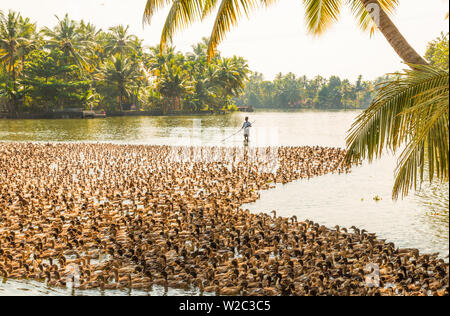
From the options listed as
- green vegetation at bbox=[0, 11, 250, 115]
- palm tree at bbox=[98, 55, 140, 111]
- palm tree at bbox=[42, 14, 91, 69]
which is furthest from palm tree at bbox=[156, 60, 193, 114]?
palm tree at bbox=[42, 14, 91, 69]

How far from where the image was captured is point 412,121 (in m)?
6.02

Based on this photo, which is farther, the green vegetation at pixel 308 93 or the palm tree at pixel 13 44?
the green vegetation at pixel 308 93

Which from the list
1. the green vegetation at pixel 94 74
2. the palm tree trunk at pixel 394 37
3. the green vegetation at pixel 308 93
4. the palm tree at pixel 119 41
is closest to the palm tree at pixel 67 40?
the green vegetation at pixel 94 74

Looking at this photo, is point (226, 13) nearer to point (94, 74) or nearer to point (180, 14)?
point (180, 14)

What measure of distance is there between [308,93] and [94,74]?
101190 millimetres

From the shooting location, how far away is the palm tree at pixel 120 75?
2856 inches

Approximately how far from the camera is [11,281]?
23.7 feet

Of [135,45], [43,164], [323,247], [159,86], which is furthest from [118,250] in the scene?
[135,45]

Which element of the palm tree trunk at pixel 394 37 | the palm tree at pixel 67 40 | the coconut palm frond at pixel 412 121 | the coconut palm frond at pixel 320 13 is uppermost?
the palm tree at pixel 67 40

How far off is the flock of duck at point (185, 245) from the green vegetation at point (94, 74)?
36.8 m

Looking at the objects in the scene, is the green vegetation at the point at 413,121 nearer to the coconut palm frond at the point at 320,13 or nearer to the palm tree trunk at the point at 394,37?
the palm tree trunk at the point at 394,37

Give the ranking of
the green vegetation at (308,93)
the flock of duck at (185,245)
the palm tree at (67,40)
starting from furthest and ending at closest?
the green vegetation at (308,93), the palm tree at (67,40), the flock of duck at (185,245)

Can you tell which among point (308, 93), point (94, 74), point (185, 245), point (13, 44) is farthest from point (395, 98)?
point (308, 93)
